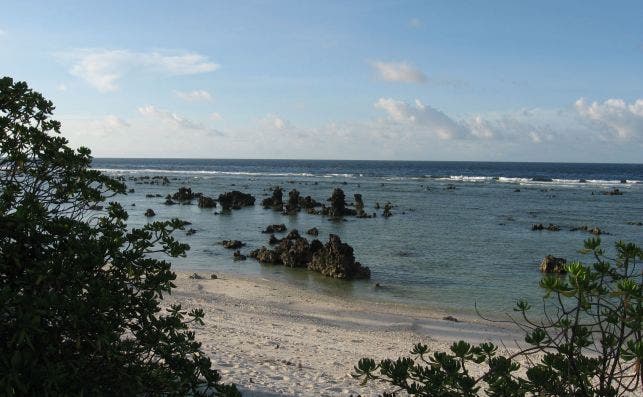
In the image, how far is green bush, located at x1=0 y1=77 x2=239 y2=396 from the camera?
3.24m

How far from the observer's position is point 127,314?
12.7 ft

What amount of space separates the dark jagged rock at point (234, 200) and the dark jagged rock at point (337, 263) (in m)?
20.3

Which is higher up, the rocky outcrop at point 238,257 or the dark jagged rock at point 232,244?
the dark jagged rock at point 232,244

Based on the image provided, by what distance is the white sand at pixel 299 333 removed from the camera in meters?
7.67

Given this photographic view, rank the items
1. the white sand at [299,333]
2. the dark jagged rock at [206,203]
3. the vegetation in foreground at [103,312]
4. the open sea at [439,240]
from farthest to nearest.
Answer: the dark jagged rock at [206,203], the open sea at [439,240], the white sand at [299,333], the vegetation in foreground at [103,312]

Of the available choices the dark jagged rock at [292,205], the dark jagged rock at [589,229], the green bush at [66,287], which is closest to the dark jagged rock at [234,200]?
the dark jagged rock at [292,205]

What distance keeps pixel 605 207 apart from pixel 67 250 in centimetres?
4386

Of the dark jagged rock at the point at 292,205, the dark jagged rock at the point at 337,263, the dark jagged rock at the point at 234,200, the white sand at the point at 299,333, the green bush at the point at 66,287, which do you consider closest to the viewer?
the green bush at the point at 66,287

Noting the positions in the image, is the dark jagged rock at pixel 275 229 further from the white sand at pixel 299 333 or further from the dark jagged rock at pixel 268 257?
the white sand at pixel 299 333

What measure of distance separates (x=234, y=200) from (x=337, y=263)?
23.1m

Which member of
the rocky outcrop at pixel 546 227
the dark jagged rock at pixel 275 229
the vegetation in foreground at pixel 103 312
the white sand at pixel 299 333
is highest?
the vegetation in foreground at pixel 103 312

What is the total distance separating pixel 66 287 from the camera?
3463 mm

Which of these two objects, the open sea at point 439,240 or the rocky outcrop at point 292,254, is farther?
the rocky outcrop at point 292,254

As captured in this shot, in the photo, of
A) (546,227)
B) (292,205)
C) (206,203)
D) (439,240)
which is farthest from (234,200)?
(546,227)
